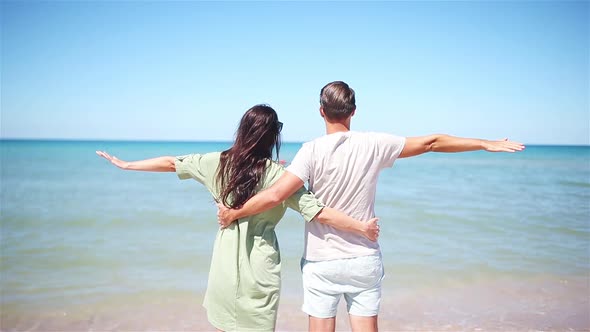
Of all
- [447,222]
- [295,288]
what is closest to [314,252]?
[295,288]

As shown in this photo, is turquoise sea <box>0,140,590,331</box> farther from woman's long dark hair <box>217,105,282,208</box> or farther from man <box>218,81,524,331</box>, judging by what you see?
woman's long dark hair <box>217,105,282,208</box>

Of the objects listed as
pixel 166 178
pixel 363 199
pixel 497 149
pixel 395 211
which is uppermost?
pixel 497 149

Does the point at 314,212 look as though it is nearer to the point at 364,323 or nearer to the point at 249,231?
the point at 249,231

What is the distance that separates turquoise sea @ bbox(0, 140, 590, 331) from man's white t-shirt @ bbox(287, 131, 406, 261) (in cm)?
212

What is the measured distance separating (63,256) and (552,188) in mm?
15200

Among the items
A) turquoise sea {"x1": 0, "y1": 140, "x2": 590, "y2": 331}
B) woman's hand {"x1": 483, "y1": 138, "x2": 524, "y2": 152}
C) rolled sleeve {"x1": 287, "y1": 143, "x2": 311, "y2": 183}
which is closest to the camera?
rolled sleeve {"x1": 287, "y1": 143, "x2": 311, "y2": 183}

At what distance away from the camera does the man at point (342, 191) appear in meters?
2.32

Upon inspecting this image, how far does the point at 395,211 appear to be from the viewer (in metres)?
10.0

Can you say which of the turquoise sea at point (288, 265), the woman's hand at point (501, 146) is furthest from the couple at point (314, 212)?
the turquoise sea at point (288, 265)

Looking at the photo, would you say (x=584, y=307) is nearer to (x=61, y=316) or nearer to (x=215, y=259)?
(x=215, y=259)

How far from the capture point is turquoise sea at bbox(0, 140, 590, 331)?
4.44 m

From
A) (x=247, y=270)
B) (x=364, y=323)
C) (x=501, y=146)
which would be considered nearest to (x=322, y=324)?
(x=364, y=323)

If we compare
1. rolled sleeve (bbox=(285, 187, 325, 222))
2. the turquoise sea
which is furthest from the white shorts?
the turquoise sea

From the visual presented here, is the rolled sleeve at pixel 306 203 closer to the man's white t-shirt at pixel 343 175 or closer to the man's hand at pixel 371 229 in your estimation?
the man's white t-shirt at pixel 343 175
